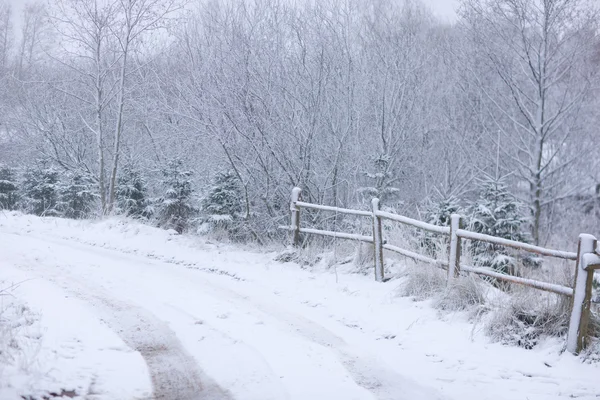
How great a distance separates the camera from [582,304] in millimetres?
5598

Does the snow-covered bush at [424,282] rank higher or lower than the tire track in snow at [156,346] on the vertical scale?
higher

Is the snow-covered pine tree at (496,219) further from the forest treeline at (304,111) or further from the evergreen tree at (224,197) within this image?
the evergreen tree at (224,197)

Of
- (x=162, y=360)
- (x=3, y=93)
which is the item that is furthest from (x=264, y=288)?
(x=3, y=93)

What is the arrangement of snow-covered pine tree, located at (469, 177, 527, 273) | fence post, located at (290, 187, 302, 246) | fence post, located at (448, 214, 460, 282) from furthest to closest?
fence post, located at (290, 187, 302, 246) → snow-covered pine tree, located at (469, 177, 527, 273) → fence post, located at (448, 214, 460, 282)

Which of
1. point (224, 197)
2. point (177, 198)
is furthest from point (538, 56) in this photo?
point (177, 198)

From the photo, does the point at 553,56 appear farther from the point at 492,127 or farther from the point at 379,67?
the point at 379,67

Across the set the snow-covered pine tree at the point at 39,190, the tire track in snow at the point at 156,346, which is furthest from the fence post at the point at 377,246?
the snow-covered pine tree at the point at 39,190

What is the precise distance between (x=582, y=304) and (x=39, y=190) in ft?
74.0

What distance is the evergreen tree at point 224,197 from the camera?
13.9 meters

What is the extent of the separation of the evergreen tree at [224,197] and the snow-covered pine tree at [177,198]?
1466 millimetres

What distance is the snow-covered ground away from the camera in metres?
4.70

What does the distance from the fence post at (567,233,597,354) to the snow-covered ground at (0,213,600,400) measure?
7.3 inches

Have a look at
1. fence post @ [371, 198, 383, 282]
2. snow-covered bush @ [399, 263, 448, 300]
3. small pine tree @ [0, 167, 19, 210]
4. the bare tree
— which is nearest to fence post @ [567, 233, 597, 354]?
snow-covered bush @ [399, 263, 448, 300]

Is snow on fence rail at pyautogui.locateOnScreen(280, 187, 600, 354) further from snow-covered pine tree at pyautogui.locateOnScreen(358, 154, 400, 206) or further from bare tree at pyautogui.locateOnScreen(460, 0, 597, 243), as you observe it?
bare tree at pyautogui.locateOnScreen(460, 0, 597, 243)
